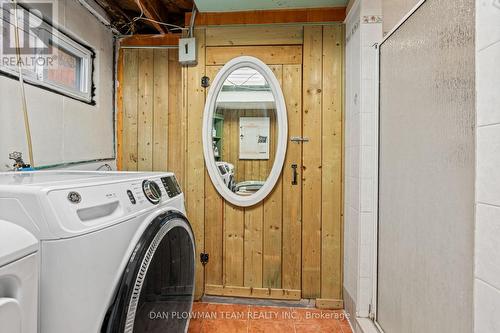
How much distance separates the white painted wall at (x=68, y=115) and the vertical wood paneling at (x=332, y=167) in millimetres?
1678

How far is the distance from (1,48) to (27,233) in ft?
4.16

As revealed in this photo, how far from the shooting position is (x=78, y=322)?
663 millimetres

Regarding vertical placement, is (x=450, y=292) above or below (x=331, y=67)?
below

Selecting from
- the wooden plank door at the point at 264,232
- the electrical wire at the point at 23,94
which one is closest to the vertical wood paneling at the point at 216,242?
the wooden plank door at the point at 264,232

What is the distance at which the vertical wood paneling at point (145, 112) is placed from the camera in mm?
2271

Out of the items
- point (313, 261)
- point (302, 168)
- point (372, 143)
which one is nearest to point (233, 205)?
point (302, 168)

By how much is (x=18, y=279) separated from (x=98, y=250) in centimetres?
18

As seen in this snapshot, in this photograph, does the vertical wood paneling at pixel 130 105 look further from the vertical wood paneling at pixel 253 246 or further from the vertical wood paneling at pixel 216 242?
the vertical wood paneling at pixel 253 246

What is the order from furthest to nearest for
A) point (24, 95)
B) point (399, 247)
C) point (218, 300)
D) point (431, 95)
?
point (218, 300) < point (24, 95) < point (399, 247) < point (431, 95)

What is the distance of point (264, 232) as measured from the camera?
1.96 meters

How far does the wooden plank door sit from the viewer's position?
1936 millimetres

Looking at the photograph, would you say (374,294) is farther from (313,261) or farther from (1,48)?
(1,48)

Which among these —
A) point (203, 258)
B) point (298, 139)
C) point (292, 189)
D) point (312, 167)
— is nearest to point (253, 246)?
point (203, 258)

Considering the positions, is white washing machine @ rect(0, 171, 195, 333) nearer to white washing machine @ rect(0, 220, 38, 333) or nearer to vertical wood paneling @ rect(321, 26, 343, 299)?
white washing machine @ rect(0, 220, 38, 333)
